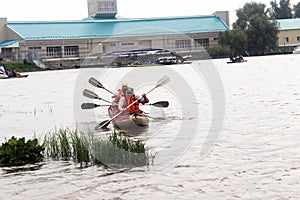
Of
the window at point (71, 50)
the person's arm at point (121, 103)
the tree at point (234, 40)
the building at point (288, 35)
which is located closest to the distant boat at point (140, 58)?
the tree at point (234, 40)

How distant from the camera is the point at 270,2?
151750 mm

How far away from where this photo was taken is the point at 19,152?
594 inches

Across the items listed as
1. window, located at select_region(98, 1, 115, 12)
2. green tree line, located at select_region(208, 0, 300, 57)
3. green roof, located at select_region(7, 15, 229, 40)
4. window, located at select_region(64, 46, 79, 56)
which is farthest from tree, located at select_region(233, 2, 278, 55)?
window, located at select_region(98, 1, 115, 12)

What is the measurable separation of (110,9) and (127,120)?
114m

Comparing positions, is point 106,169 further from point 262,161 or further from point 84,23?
point 84,23

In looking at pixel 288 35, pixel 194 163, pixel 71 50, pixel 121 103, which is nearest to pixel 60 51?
pixel 71 50

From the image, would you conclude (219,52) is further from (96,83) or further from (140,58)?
(96,83)

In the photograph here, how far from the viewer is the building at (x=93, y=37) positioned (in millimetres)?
106250

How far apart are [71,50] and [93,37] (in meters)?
4.58

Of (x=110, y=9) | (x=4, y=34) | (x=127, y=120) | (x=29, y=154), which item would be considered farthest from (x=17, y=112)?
(x=110, y=9)

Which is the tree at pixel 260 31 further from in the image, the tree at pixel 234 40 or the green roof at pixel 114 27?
the green roof at pixel 114 27

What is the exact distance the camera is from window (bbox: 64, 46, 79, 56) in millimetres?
111000

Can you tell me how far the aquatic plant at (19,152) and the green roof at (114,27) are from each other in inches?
3634

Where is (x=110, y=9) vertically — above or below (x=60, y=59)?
above
